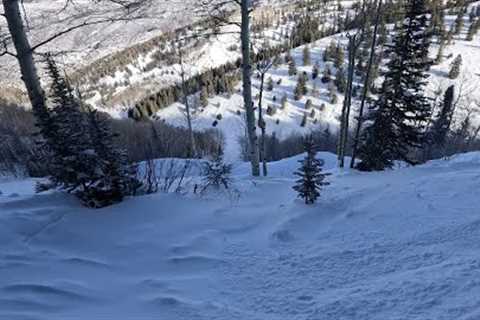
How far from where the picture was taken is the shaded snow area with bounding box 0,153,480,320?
8.52 ft

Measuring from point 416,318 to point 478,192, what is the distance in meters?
2.86

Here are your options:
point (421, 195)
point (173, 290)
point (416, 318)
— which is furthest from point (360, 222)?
point (173, 290)

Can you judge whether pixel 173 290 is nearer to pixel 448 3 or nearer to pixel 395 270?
pixel 395 270

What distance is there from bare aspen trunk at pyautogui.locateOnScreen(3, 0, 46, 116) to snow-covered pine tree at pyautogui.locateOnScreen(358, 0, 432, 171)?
29.3 ft

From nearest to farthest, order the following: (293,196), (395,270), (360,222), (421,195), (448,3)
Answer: (395,270) < (360,222) < (421,195) < (293,196) < (448,3)

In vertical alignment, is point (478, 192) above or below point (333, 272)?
above

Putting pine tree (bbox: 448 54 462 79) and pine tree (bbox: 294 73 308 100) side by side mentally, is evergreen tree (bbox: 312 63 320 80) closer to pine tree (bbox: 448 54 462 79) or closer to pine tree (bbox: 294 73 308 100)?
pine tree (bbox: 294 73 308 100)

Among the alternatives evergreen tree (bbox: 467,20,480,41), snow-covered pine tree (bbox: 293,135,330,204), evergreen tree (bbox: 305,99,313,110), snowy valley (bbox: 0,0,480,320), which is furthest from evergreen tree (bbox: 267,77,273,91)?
snow-covered pine tree (bbox: 293,135,330,204)

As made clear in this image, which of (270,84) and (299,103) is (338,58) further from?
(270,84)

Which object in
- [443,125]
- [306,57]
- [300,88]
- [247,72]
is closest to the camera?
[247,72]

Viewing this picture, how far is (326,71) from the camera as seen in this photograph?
59.1 meters

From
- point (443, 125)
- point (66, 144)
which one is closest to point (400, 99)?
point (66, 144)

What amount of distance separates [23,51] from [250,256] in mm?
4621

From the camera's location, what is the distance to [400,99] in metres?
9.96
